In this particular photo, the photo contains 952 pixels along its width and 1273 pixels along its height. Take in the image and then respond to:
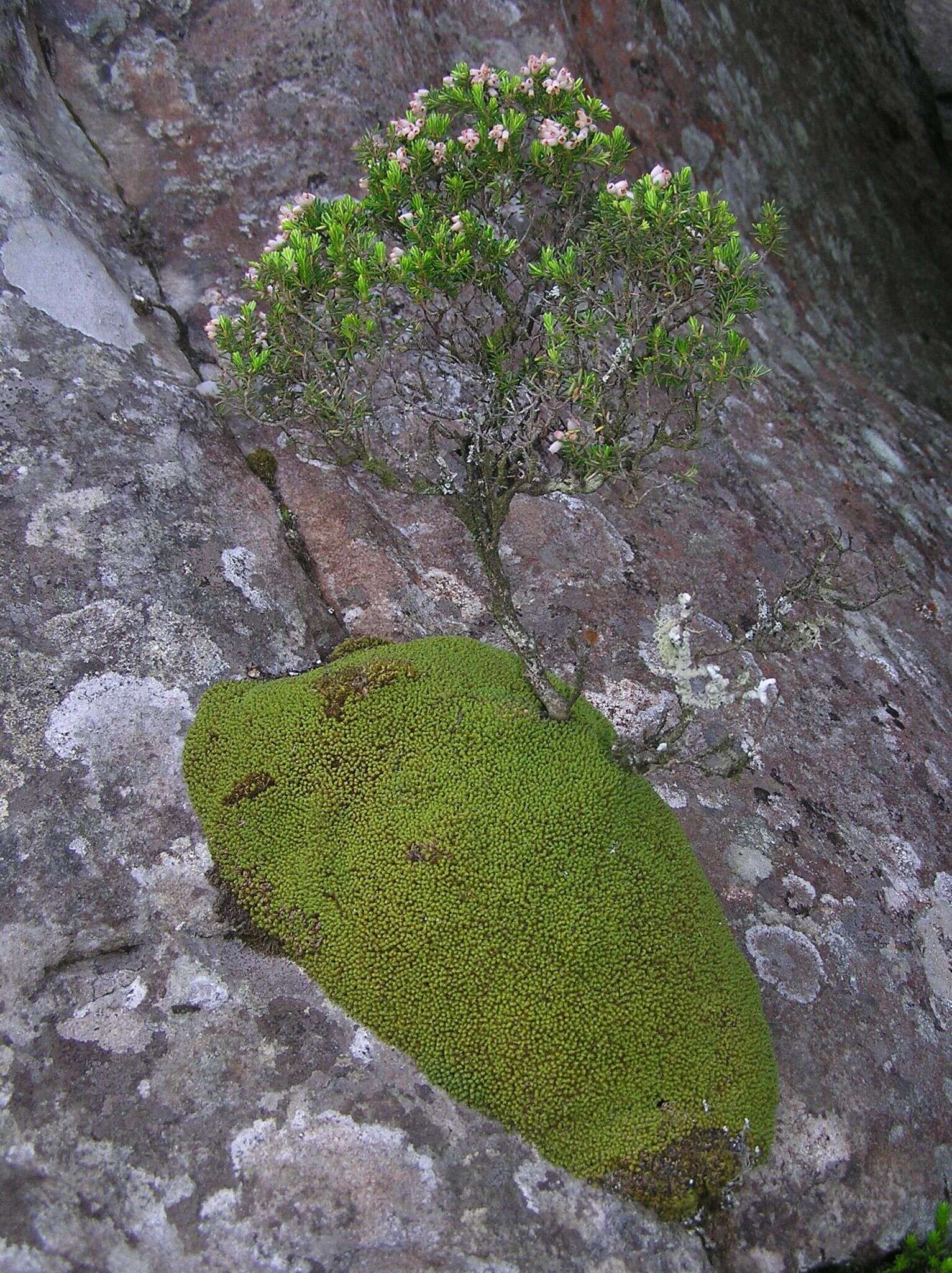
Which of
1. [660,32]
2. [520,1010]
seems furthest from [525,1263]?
[660,32]

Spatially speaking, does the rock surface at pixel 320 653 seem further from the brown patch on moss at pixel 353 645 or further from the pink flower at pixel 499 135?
the pink flower at pixel 499 135

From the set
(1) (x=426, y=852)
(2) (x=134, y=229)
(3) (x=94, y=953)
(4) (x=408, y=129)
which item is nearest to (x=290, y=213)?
(4) (x=408, y=129)

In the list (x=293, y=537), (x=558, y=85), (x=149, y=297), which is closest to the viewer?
(x=558, y=85)

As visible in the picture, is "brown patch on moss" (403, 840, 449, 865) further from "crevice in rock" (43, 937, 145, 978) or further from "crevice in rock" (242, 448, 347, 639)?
"crevice in rock" (242, 448, 347, 639)

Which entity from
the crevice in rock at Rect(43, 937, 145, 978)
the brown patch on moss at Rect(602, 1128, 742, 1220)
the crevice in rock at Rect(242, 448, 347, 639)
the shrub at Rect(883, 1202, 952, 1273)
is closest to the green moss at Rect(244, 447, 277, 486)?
the crevice in rock at Rect(242, 448, 347, 639)

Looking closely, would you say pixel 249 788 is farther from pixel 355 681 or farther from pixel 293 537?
pixel 293 537

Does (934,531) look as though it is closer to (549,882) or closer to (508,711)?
(508,711)
